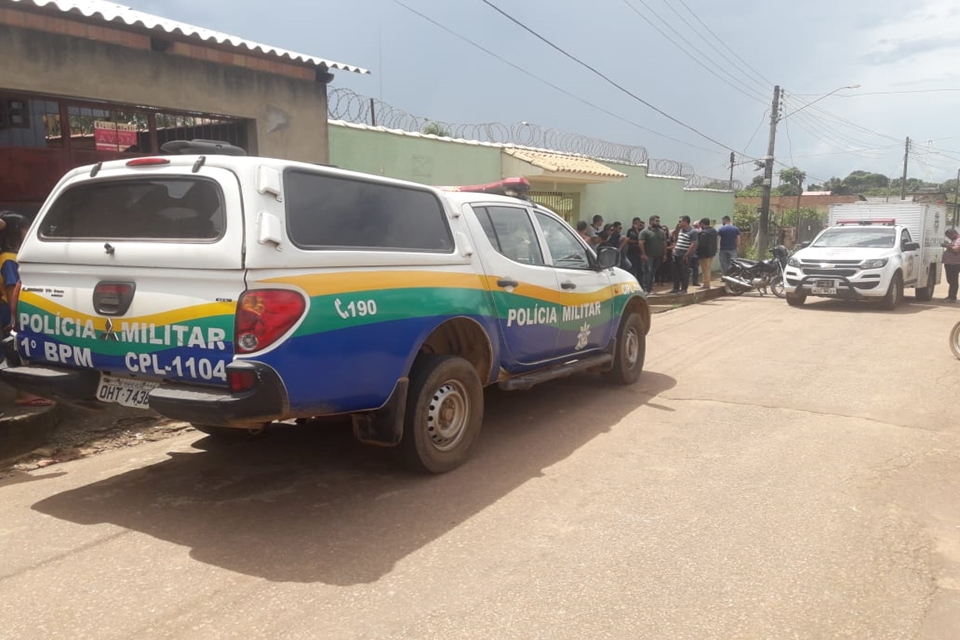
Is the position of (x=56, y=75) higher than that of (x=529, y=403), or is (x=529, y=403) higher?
(x=56, y=75)

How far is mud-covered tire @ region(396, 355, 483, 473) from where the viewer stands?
4.36m

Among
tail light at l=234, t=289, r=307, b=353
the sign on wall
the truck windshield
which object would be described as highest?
the sign on wall

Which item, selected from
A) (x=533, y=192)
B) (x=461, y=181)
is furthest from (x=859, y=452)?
(x=533, y=192)

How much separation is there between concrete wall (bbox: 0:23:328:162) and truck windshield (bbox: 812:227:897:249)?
10.4 m

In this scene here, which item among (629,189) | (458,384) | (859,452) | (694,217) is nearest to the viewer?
(458,384)

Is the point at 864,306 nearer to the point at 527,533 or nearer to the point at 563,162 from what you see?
the point at 563,162

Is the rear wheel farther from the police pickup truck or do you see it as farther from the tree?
the tree

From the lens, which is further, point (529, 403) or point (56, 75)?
point (56, 75)

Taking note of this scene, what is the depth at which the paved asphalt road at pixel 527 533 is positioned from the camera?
3.02 meters

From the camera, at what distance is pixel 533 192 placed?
15.8m

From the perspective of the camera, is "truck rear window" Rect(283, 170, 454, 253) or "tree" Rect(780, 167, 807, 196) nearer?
"truck rear window" Rect(283, 170, 454, 253)

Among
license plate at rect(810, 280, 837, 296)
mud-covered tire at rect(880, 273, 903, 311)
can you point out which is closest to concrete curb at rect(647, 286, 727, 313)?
license plate at rect(810, 280, 837, 296)

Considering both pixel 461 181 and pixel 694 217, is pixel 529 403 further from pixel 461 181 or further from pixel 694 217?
pixel 694 217

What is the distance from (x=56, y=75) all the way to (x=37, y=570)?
18.4 feet
